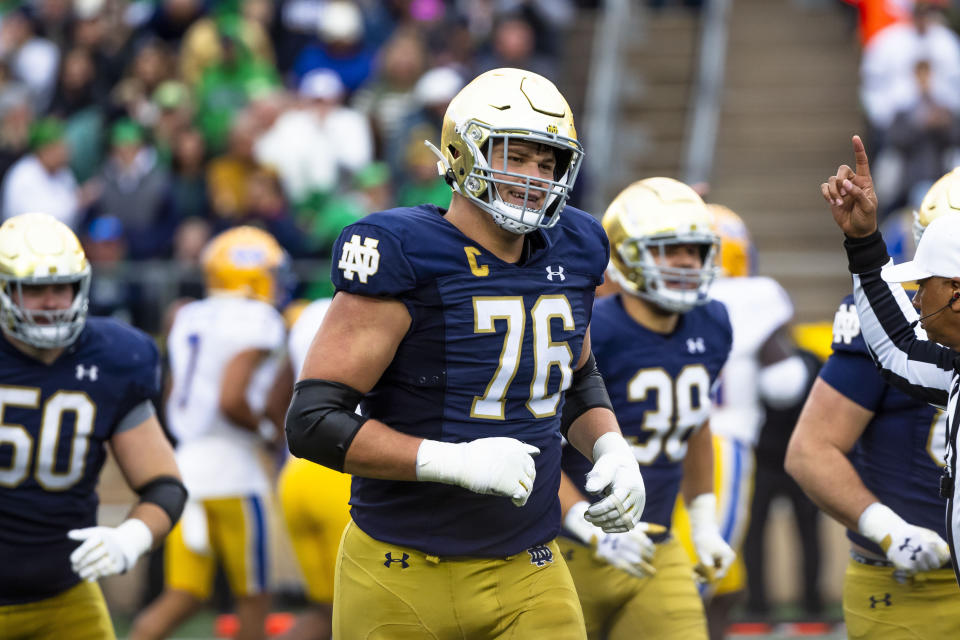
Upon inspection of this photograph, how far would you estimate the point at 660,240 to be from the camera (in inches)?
190

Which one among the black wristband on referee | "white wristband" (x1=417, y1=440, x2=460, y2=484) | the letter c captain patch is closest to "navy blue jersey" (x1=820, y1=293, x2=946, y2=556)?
the black wristband on referee

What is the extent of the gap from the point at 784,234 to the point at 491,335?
7.56 meters

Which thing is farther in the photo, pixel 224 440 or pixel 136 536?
pixel 224 440

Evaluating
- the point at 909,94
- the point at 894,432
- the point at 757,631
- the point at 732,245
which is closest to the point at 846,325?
the point at 894,432

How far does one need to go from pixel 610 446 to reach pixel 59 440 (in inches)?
66.7

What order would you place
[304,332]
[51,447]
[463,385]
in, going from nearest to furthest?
[463,385]
[51,447]
[304,332]

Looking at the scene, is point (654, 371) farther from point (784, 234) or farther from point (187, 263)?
point (784, 234)

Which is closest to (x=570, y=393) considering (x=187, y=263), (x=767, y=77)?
(x=187, y=263)

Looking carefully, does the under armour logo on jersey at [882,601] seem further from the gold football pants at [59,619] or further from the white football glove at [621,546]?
the gold football pants at [59,619]

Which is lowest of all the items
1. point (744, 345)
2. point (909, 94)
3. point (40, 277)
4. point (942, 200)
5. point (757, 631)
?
point (757, 631)

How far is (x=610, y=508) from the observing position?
3.56 m

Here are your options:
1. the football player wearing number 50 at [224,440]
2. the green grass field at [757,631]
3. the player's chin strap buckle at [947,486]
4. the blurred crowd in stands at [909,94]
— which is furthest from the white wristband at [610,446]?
the blurred crowd in stands at [909,94]

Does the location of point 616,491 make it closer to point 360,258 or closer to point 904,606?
point 360,258

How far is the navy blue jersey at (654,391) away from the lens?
4.69m
